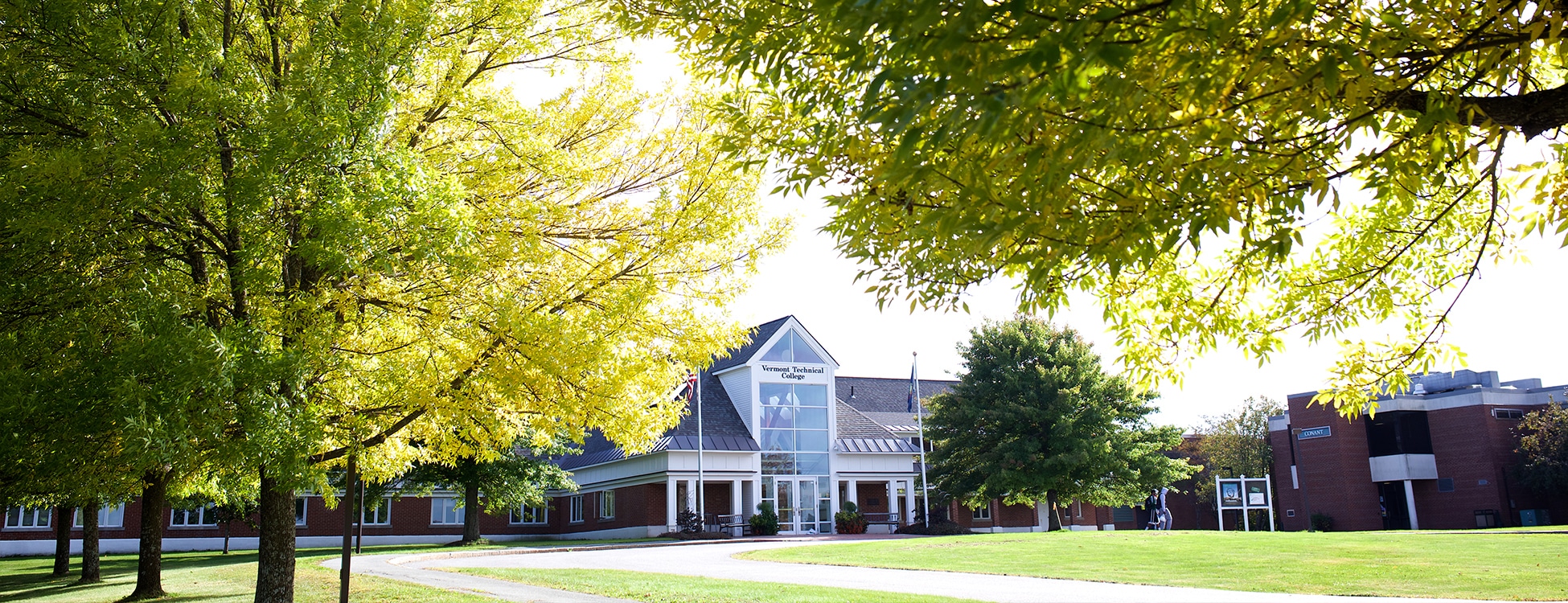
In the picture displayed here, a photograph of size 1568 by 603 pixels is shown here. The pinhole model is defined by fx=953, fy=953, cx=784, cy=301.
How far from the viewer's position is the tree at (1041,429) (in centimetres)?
3719

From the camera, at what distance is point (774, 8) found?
183 inches

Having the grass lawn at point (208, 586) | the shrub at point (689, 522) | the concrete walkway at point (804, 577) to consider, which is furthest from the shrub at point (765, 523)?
the grass lawn at point (208, 586)

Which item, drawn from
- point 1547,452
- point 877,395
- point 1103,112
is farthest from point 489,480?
point 1547,452

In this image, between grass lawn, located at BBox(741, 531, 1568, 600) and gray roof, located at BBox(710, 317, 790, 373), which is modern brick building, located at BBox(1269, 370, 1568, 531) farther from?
gray roof, located at BBox(710, 317, 790, 373)

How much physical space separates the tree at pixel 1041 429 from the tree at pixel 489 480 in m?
16.6

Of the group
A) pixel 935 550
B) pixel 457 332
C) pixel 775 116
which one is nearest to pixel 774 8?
pixel 775 116

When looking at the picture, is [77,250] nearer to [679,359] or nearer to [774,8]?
[679,359]

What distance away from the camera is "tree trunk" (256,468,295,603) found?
1018 centimetres

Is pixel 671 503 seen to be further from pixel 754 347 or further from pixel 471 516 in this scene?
pixel 754 347

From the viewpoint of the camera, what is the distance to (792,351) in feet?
151

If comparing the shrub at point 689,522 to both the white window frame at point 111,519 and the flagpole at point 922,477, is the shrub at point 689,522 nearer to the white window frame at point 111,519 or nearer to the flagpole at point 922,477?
the flagpole at point 922,477

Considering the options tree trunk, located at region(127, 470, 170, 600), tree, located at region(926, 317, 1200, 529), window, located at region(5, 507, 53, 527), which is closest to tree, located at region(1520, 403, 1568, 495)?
tree, located at region(926, 317, 1200, 529)

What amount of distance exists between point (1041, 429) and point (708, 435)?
14.6 m

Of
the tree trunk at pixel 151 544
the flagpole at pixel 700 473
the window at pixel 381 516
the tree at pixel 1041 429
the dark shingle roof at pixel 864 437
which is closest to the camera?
the tree trunk at pixel 151 544
